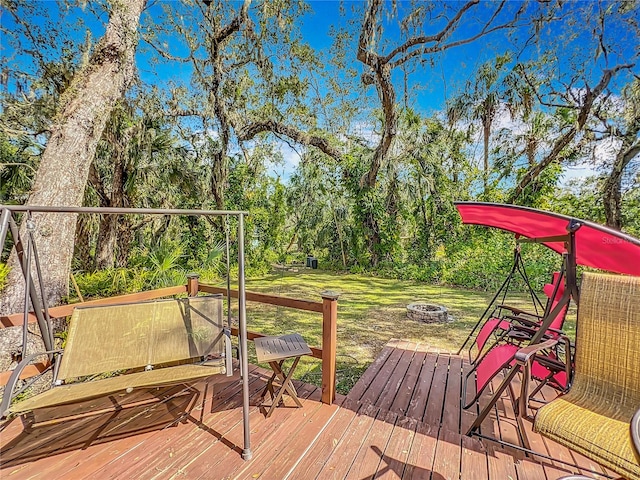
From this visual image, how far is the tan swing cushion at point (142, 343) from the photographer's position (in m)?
1.96

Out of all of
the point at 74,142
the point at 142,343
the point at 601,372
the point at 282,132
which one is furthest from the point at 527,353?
the point at 282,132

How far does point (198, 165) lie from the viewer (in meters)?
8.85

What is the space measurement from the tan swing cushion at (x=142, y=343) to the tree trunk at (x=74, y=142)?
80.2 inches

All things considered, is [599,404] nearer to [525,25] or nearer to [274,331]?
[274,331]

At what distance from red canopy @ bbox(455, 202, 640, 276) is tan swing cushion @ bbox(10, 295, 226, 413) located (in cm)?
235

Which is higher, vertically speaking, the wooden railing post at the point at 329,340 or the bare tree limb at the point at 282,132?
the bare tree limb at the point at 282,132

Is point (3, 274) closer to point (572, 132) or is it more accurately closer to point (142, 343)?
point (142, 343)

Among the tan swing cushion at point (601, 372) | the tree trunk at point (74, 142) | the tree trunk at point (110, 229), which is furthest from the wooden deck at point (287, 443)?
the tree trunk at point (110, 229)

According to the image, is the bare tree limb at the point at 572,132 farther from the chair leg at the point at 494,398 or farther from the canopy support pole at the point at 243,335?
the canopy support pole at the point at 243,335

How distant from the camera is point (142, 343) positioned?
240 centimetres

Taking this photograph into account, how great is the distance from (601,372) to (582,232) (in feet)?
2.76

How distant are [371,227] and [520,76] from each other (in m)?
5.67

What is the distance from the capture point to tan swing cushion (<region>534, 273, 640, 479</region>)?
57.1 inches

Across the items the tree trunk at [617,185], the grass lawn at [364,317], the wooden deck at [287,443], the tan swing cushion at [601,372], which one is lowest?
the grass lawn at [364,317]
